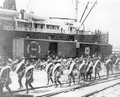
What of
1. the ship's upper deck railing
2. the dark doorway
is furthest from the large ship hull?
the ship's upper deck railing

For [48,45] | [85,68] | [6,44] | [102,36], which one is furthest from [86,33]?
[85,68]

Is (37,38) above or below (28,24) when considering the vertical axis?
below

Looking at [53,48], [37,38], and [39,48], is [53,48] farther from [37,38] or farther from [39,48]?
[39,48]

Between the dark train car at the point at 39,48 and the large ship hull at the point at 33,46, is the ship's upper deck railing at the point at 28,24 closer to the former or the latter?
the large ship hull at the point at 33,46

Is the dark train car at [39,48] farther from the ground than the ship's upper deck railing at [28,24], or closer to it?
closer to it

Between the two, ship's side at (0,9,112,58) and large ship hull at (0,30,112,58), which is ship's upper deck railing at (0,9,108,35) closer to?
ship's side at (0,9,112,58)

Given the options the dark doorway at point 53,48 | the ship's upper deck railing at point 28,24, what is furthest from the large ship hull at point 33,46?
the ship's upper deck railing at point 28,24

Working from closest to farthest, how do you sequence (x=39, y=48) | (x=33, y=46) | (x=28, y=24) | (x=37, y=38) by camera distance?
(x=33, y=46), (x=39, y=48), (x=37, y=38), (x=28, y=24)

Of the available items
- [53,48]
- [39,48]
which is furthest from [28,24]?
[39,48]

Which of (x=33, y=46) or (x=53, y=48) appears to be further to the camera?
(x=53, y=48)

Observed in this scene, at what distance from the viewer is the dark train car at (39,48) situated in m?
16.4

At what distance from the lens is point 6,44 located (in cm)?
1727

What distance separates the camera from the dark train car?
1639 centimetres

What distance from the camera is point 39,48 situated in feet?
56.9
